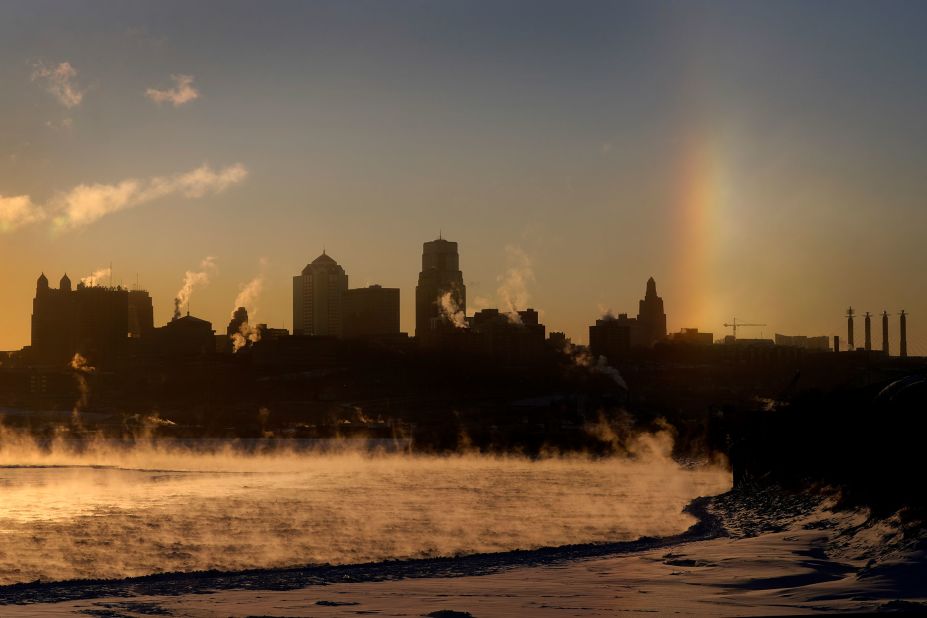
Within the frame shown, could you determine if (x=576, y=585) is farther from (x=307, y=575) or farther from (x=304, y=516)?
(x=304, y=516)

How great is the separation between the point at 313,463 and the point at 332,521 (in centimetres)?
6199

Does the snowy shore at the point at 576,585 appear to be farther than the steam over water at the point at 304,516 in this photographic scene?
No

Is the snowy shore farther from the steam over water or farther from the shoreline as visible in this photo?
the steam over water

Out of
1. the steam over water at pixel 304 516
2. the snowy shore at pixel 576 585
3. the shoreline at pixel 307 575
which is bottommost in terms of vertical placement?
the steam over water at pixel 304 516

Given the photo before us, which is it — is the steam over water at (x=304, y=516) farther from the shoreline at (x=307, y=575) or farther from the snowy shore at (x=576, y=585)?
the snowy shore at (x=576, y=585)

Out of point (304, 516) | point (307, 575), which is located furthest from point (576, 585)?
point (304, 516)

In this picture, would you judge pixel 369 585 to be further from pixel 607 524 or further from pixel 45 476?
pixel 45 476

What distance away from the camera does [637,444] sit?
152375mm

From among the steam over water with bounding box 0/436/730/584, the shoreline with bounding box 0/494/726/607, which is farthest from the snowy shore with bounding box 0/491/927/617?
the steam over water with bounding box 0/436/730/584

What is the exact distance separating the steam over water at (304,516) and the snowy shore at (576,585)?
7.56 feet

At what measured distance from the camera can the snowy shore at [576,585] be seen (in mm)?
22781

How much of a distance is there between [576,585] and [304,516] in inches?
800

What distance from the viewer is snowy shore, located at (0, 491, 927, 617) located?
22.8m

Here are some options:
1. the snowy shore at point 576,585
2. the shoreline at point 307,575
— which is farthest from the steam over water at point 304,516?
the snowy shore at point 576,585
